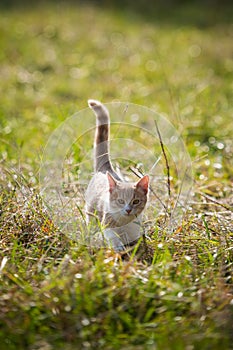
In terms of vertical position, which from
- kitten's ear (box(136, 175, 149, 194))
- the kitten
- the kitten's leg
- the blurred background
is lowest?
the blurred background

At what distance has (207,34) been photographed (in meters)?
7.39

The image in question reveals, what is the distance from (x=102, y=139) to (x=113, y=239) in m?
0.54

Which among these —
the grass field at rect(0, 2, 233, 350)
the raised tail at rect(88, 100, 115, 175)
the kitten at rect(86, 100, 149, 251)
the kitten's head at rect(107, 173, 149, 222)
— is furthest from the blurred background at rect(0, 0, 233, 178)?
the kitten's head at rect(107, 173, 149, 222)

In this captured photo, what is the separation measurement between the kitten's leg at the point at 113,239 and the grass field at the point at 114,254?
7cm

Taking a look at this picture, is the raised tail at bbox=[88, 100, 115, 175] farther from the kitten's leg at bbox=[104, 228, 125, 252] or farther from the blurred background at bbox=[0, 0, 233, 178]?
the blurred background at bbox=[0, 0, 233, 178]

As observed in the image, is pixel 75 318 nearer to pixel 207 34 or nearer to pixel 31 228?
pixel 31 228

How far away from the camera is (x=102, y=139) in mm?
2645

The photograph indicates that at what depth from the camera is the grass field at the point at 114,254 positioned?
1.84 metres

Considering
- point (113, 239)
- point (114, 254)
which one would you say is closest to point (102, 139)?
point (113, 239)

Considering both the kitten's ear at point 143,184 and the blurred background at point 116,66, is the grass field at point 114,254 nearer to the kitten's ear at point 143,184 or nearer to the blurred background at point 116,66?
the blurred background at point 116,66

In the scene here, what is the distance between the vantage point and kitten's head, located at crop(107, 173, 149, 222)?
235 cm

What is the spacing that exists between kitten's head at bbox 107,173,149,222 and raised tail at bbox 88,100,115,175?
0.27 m

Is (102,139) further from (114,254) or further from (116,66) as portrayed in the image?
(116,66)

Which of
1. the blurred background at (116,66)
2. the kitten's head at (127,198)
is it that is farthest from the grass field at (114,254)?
the kitten's head at (127,198)
